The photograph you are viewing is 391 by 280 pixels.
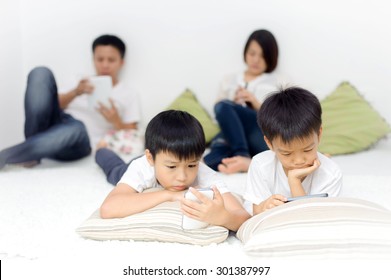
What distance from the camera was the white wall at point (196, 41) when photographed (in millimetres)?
2756

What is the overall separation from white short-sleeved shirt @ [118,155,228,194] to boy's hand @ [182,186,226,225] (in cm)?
17

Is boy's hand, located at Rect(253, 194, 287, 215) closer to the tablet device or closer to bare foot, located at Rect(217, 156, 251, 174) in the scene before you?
bare foot, located at Rect(217, 156, 251, 174)

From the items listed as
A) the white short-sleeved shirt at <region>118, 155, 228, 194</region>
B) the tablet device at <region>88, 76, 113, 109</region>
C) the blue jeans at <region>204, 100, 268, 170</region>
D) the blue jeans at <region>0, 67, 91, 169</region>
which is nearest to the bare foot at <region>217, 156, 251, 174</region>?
the blue jeans at <region>204, 100, 268, 170</region>

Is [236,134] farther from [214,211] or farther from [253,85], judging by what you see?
[214,211]

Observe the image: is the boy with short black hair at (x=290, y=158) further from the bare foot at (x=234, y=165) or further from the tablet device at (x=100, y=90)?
the tablet device at (x=100, y=90)

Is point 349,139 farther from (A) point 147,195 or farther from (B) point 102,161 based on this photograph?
(A) point 147,195

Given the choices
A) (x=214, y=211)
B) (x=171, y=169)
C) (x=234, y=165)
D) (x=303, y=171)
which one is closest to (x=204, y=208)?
(x=214, y=211)

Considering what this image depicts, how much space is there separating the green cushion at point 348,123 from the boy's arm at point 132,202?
4.10ft

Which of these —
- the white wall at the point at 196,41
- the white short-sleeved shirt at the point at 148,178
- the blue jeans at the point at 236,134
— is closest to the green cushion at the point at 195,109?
the white wall at the point at 196,41

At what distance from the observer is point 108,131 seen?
2.71 meters

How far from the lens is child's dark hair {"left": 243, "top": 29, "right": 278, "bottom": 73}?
2.66 m

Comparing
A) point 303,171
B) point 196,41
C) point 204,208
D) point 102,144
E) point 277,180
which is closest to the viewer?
point 204,208

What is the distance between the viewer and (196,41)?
2.83m

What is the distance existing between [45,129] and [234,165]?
825 millimetres
